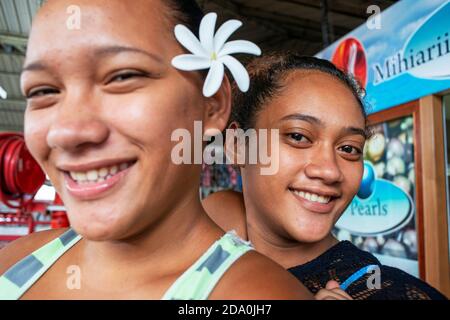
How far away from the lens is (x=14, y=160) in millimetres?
1976

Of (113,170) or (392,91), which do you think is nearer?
(113,170)

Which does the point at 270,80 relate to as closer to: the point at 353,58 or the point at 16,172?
the point at 16,172

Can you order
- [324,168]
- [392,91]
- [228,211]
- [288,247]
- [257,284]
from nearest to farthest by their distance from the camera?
[257,284], [324,168], [288,247], [228,211], [392,91]

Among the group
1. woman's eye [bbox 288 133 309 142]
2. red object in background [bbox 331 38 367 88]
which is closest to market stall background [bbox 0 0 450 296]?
red object in background [bbox 331 38 367 88]

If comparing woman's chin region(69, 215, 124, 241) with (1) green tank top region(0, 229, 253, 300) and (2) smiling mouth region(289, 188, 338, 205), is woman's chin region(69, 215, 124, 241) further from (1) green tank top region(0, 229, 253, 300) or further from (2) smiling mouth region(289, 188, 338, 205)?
(2) smiling mouth region(289, 188, 338, 205)

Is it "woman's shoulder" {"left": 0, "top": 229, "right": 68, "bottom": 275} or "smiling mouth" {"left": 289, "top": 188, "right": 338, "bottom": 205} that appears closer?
"woman's shoulder" {"left": 0, "top": 229, "right": 68, "bottom": 275}

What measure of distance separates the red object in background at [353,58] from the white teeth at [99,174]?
2221mm

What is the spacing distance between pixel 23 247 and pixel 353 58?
2.40 meters

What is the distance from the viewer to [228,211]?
123cm

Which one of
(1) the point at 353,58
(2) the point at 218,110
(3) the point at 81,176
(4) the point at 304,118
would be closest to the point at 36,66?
(3) the point at 81,176

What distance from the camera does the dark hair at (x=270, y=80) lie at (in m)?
1.06

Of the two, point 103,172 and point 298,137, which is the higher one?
point 298,137

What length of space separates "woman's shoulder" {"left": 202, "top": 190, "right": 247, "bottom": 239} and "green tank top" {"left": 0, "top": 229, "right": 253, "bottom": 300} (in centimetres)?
48

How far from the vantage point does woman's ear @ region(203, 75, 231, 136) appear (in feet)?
2.23
